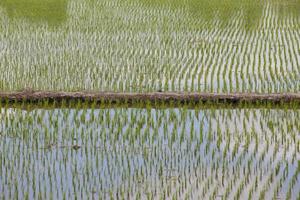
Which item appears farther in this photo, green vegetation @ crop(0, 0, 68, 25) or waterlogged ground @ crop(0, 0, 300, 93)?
green vegetation @ crop(0, 0, 68, 25)

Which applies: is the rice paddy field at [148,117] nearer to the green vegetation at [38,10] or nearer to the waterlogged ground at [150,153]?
the waterlogged ground at [150,153]

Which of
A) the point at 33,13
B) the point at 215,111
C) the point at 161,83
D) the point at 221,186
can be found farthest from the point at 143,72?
the point at 33,13

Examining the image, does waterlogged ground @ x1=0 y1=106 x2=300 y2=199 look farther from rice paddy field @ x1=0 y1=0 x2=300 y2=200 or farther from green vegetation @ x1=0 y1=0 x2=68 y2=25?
green vegetation @ x1=0 y1=0 x2=68 y2=25

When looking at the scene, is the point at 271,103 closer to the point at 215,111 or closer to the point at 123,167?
the point at 215,111

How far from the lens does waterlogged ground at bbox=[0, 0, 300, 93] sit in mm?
6996

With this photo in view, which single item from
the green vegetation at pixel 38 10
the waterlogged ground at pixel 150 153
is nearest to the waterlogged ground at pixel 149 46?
the green vegetation at pixel 38 10

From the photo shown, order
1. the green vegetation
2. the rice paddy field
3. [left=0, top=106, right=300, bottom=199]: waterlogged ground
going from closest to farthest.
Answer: [left=0, top=106, right=300, bottom=199]: waterlogged ground < the rice paddy field < the green vegetation

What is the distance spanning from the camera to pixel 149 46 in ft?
29.0

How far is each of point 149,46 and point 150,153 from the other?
406cm

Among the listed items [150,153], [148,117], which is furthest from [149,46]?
[150,153]

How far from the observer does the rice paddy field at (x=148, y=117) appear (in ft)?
14.3

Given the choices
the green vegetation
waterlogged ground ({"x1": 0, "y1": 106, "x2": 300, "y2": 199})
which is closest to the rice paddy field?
waterlogged ground ({"x1": 0, "y1": 106, "x2": 300, "y2": 199})

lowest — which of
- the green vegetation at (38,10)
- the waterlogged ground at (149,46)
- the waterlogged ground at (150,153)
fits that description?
the waterlogged ground at (150,153)

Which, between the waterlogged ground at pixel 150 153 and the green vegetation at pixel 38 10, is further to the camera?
the green vegetation at pixel 38 10
